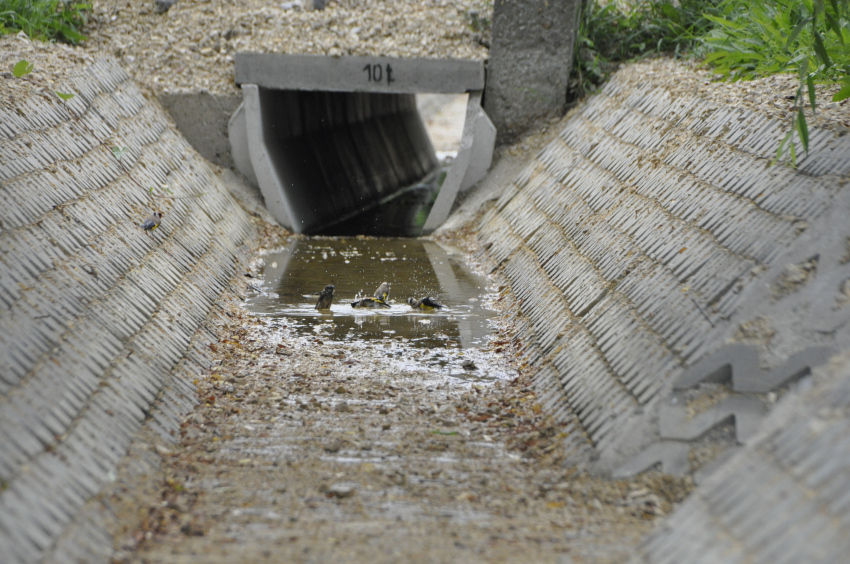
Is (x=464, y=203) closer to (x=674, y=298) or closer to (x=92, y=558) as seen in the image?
(x=674, y=298)

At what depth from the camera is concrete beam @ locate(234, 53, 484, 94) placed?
531 inches

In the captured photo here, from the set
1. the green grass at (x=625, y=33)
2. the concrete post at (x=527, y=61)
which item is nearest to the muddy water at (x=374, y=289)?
the concrete post at (x=527, y=61)

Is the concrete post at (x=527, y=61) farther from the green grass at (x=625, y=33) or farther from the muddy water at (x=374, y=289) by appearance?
the muddy water at (x=374, y=289)

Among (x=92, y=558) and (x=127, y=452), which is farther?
(x=127, y=452)

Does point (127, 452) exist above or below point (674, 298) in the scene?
below

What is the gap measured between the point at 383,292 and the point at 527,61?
6095 millimetres

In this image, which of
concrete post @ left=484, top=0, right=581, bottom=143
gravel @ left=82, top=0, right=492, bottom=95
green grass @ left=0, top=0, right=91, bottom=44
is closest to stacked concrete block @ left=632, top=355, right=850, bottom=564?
concrete post @ left=484, top=0, right=581, bottom=143

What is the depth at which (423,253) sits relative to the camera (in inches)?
496

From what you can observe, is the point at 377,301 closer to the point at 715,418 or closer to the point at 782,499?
the point at 715,418

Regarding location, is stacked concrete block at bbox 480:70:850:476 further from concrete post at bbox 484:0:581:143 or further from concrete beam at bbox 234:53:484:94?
concrete beam at bbox 234:53:484:94

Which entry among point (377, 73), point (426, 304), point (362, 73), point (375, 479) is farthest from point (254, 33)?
point (375, 479)

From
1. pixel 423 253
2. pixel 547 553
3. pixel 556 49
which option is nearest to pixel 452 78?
pixel 556 49

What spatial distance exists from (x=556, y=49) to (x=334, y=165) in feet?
17.9

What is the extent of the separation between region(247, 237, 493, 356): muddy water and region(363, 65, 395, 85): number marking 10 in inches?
106
